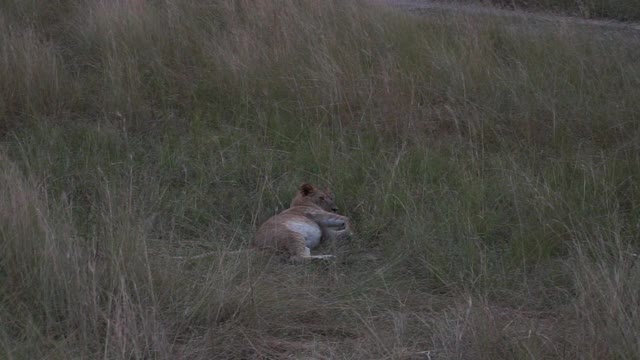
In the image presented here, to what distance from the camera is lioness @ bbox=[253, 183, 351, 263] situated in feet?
18.0

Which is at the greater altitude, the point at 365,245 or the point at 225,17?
the point at 225,17

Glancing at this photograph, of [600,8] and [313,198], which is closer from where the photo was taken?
[313,198]

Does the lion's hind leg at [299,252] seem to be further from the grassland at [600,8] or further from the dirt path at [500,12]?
the grassland at [600,8]

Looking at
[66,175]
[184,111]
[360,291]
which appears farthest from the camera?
[184,111]

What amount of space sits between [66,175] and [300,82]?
86.0 inches

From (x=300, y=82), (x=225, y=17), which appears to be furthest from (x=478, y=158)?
(x=225, y=17)

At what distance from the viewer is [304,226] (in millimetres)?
5762

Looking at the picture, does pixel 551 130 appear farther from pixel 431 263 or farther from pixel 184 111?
pixel 184 111

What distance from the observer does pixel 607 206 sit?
5.61 m

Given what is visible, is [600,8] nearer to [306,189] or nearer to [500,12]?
[500,12]

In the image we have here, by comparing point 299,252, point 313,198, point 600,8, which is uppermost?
point 600,8

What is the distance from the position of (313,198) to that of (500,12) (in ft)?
17.2

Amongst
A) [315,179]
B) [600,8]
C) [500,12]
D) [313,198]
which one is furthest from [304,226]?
[600,8]

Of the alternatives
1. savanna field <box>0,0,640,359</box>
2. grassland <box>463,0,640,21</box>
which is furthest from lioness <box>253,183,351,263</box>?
→ grassland <box>463,0,640,21</box>
